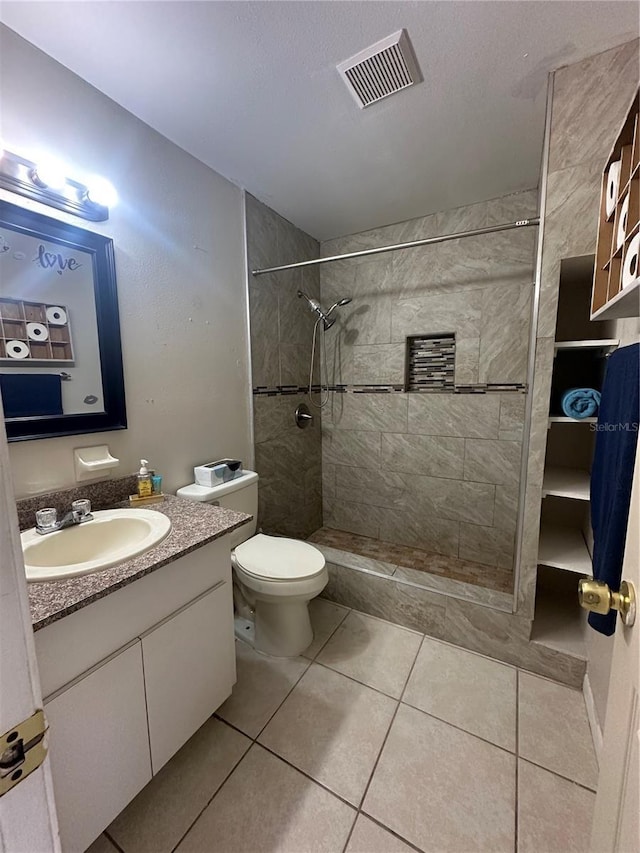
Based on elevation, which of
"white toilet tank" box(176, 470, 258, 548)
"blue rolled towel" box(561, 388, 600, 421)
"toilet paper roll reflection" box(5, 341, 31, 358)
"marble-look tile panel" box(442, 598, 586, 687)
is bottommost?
"marble-look tile panel" box(442, 598, 586, 687)

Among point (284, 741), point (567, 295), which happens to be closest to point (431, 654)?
point (284, 741)

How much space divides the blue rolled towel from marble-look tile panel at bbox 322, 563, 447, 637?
40.7 inches

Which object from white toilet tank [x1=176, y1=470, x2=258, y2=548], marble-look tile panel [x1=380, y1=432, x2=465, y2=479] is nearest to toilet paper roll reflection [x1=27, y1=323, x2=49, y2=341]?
white toilet tank [x1=176, y1=470, x2=258, y2=548]

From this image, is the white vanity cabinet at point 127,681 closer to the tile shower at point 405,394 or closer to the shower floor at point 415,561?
the tile shower at point 405,394

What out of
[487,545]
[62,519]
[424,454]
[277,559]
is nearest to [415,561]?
[487,545]

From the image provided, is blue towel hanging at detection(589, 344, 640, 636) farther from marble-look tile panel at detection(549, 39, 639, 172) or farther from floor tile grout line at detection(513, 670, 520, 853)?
marble-look tile panel at detection(549, 39, 639, 172)

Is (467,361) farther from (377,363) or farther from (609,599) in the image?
(609,599)

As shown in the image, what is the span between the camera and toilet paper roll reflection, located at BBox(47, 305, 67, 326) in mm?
1147

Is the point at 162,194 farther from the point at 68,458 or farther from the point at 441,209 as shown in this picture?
the point at 441,209

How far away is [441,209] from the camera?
2.11m

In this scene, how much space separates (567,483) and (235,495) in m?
1.51

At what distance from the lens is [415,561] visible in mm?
2238

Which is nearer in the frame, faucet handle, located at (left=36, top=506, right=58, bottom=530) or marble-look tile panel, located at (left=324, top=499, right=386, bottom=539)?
faucet handle, located at (left=36, top=506, right=58, bottom=530)

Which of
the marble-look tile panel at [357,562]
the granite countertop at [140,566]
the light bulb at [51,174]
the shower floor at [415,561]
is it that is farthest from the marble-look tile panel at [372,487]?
the light bulb at [51,174]
